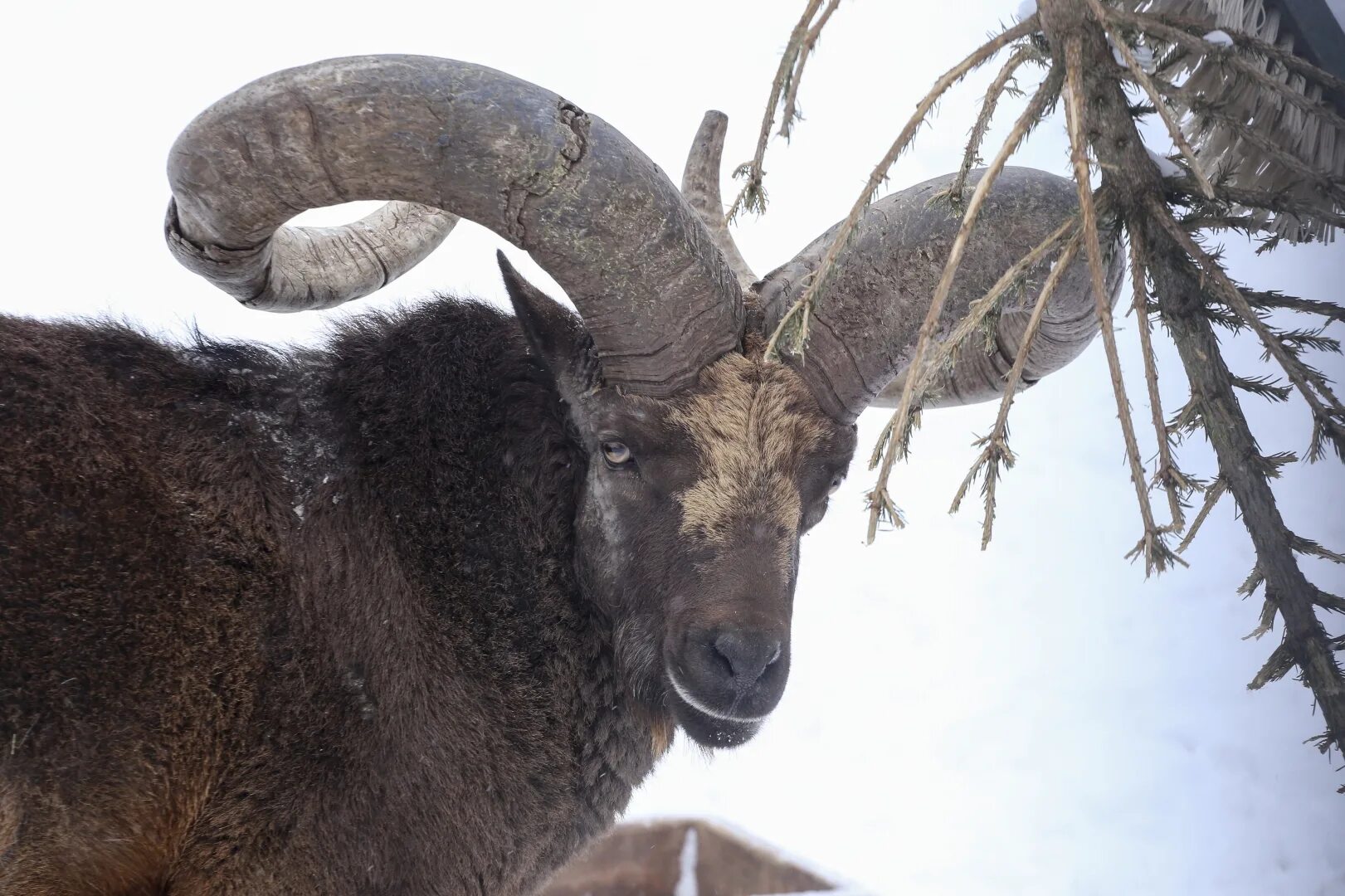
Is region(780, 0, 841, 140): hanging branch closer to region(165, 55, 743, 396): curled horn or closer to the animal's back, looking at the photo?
region(165, 55, 743, 396): curled horn

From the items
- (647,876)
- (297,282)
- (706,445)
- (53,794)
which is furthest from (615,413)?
(647,876)

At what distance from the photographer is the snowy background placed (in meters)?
7.52

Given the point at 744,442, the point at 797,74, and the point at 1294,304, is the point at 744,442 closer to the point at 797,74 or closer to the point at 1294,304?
the point at 797,74

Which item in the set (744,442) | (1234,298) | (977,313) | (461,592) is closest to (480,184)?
(744,442)

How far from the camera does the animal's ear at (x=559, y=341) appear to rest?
4480 millimetres

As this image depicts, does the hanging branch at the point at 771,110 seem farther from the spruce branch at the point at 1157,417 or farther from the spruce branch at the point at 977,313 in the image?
the spruce branch at the point at 1157,417

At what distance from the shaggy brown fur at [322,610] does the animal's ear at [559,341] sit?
0.37 feet

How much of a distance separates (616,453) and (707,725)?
3.83 ft

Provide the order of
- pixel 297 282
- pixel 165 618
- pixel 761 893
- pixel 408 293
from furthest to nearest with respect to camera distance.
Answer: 1. pixel 408 293
2. pixel 761 893
3. pixel 297 282
4. pixel 165 618

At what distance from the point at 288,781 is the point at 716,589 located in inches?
66.1

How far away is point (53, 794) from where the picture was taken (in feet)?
11.1

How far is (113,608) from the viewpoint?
354 cm

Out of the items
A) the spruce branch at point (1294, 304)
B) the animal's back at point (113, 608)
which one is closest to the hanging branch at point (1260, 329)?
the spruce branch at point (1294, 304)

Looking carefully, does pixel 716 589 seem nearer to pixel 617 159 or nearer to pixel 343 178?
pixel 617 159
